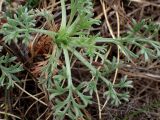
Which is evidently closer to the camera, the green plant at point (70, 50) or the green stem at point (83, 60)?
the green plant at point (70, 50)

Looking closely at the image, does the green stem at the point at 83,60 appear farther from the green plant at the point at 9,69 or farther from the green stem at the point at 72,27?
the green plant at the point at 9,69

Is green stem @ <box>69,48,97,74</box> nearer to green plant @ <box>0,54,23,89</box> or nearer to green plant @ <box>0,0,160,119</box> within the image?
green plant @ <box>0,0,160,119</box>

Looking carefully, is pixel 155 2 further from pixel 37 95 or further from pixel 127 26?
pixel 37 95

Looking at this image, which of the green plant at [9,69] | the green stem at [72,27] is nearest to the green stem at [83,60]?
the green stem at [72,27]

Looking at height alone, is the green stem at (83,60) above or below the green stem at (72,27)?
below

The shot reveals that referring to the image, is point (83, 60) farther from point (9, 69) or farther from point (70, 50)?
point (9, 69)

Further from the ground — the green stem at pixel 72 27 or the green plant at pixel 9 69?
the green stem at pixel 72 27

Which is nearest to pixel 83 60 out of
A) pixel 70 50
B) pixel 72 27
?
pixel 70 50

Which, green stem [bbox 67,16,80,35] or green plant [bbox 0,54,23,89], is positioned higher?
green stem [bbox 67,16,80,35]

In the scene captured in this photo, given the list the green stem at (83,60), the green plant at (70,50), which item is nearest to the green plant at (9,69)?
the green plant at (70,50)

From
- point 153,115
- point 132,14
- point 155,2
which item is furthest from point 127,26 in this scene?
point 153,115

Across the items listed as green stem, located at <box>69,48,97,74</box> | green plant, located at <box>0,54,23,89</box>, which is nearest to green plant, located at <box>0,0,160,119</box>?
green stem, located at <box>69,48,97,74</box>

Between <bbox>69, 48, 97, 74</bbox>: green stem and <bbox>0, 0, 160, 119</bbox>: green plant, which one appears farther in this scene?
<bbox>69, 48, 97, 74</bbox>: green stem
